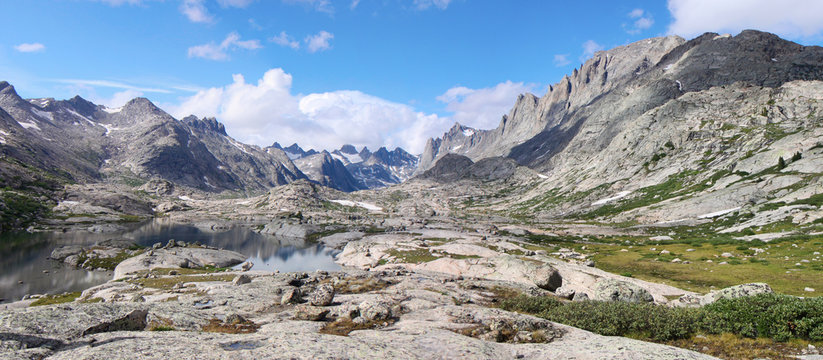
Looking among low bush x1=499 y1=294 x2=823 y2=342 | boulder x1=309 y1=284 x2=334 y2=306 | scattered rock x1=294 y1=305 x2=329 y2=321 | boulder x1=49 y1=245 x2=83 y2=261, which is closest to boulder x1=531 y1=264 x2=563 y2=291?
low bush x1=499 y1=294 x2=823 y2=342

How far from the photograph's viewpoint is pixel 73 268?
2776 inches

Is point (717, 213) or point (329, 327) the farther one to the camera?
point (717, 213)

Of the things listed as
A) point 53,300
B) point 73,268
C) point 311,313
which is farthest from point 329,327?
point 73,268

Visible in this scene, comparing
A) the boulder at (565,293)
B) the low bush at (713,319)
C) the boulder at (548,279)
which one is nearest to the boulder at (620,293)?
the boulder at (565,293)

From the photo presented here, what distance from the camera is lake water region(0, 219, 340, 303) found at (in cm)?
5859

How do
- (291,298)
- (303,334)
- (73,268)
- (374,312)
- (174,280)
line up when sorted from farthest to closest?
(73,268)
(174,280)
(291,298)
(374,312)
(303,334)

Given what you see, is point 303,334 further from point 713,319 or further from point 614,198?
point 614,198

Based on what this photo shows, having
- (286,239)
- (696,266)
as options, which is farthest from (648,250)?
(286,239)

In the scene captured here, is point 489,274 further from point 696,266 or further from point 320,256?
point 320,256

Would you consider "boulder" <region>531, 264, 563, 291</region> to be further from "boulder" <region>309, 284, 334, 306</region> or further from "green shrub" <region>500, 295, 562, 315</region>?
"boulder" <region>309, 284, 334, 306</region>

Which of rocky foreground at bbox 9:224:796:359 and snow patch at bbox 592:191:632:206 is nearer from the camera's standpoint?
rocky foreground at bbox 9:224:796:359

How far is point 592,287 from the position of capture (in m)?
36.3

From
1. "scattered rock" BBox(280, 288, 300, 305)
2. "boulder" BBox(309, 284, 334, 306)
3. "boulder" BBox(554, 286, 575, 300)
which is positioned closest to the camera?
"boulder" BBox(309, 284, 334, 306)

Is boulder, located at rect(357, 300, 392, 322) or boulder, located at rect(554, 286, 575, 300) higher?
boulder, located at rect(357, 300, 392, 322)
